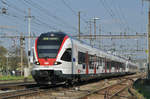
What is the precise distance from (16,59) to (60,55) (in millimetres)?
61370

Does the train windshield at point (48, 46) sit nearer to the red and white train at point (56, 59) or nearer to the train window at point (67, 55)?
the red and white train at point (56, 59)

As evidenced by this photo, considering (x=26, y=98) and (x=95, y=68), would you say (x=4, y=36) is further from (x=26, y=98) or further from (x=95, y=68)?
(x=26, y=98)

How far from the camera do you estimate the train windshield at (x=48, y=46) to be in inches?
699

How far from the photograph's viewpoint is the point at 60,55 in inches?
698

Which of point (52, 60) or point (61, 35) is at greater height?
point (61, 35)

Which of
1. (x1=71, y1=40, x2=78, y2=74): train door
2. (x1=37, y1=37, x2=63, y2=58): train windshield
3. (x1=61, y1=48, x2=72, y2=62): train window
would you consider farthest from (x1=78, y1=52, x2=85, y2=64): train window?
(x1=37, y1=37, x2=63, y2=58): train windshield

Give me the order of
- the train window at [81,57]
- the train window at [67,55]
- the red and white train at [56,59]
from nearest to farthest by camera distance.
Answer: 1. the red and white train at [56,59]
2. the train window at [67,55]
3. the train window at [81,57]

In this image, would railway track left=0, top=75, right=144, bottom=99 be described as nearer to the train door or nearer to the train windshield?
the train door

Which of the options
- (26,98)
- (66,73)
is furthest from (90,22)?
(26,98)

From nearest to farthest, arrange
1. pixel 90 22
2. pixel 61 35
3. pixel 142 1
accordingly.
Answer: pixel 61 35 → pixel 142 1 → pixel 90 22

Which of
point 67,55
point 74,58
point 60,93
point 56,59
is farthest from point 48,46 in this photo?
point 60,93

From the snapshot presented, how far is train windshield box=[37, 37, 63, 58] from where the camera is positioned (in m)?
17.8

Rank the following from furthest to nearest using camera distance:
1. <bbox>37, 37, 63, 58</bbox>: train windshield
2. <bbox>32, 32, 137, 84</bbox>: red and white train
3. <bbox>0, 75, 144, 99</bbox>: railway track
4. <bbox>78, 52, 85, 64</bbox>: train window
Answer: <bbox>78, 52, 85, 64</bbox>: train window, <bbox>37, 37, 63, 58</bbox>: train windshield, <bbox>32, 32, 137, 84</bbox>: red and white train, <bbox>0, 75, 144, 99</bbox>: railway track

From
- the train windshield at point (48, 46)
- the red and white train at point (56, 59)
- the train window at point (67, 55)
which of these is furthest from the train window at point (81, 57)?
the train windshield at point (48, 46)
